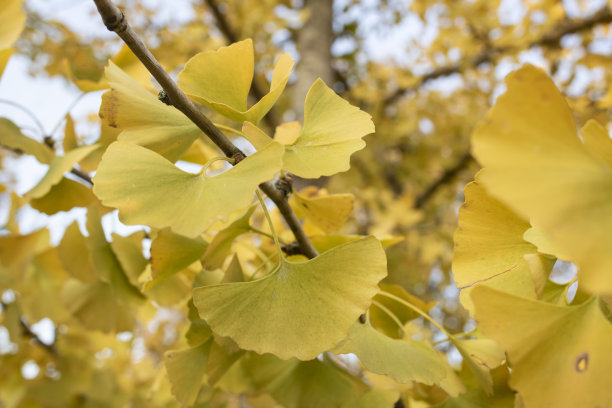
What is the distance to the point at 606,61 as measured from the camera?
149cm

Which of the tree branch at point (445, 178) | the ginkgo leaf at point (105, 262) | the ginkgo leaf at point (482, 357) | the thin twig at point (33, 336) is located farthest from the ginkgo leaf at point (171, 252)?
the tree branch at point (445, 178)

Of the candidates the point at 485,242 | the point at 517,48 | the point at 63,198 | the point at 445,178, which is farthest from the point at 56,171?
the point at 445,178

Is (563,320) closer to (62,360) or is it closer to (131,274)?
(131,274)

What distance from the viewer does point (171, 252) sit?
39 cm

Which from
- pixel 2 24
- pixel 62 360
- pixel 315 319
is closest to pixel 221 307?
pixel 315 319

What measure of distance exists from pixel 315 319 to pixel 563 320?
0.47 feet

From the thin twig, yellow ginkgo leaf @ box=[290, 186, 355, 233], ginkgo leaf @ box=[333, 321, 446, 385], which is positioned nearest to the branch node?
yellow ginkgo leaf @ box=[290, 186, 355, 233]

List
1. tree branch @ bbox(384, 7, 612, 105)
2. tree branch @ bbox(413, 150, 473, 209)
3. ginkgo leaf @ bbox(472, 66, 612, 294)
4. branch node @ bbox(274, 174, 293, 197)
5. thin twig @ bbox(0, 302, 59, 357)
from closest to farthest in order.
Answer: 1. ginkgo leaf @ bbox(472, 66, 612, 294)
2. branch node @ bbox(274, 174, 293, 197)
3. thin twig @ bbox(0, 302, 59, 357)
4. tree branch @ bbox(384, 7, 612, 105)
5. tree branch @ bbox(413, 150, 473, 209)

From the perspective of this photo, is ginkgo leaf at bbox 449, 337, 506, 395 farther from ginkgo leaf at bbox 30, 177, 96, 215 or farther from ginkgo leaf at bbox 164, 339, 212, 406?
ginkgo leaf at bbox 30, 177, 96, 215

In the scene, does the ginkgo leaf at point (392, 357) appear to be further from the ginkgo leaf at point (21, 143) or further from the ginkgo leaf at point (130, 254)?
the ginkgo leaf at point (21, 143)

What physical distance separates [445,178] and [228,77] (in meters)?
1.80

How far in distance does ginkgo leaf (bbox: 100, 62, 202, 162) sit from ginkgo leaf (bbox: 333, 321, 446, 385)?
19 centimetres

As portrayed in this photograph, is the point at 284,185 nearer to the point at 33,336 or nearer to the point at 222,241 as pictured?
the point at 222,241

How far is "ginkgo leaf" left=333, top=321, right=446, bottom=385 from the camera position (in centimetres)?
32
